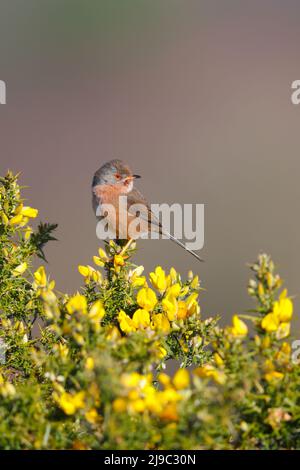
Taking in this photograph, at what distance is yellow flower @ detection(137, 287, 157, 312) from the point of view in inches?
116

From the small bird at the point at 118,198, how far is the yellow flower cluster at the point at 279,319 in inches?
139

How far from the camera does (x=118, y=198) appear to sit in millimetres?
5980

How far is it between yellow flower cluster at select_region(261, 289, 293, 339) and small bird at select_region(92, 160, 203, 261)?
11.6ft

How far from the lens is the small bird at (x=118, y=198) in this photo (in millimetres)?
5875

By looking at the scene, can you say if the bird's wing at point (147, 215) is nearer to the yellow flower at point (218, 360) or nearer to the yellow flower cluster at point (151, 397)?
the yellow flower at point (218, 360)

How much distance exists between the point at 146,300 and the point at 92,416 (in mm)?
1054

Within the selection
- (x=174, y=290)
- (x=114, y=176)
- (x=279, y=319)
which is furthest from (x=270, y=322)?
(x=114, y=176)

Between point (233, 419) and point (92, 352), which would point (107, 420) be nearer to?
point (92, 352)

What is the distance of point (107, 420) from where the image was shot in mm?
1755

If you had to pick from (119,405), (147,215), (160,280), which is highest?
(147,215)

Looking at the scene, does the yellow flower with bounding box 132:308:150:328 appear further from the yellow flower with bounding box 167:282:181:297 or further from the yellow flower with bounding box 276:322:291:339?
the yellow flower with bounding box 276:322:291:339

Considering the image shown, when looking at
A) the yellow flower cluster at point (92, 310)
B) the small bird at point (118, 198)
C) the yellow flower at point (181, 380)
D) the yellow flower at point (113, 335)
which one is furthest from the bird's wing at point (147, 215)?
the yellow flower at point (181, 380)

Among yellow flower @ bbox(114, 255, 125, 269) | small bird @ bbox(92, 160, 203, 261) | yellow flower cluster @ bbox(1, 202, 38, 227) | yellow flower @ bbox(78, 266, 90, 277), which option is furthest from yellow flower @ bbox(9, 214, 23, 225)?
small bird @ bbox(92, 160, 203, 261)

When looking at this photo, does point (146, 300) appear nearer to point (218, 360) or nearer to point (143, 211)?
point (218, 360)
